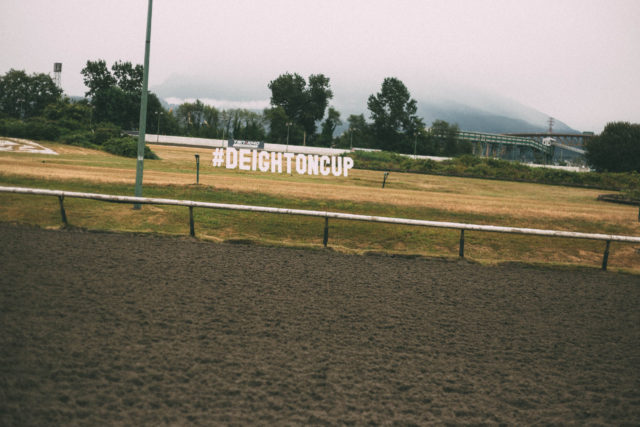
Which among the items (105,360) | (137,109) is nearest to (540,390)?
(105,360)

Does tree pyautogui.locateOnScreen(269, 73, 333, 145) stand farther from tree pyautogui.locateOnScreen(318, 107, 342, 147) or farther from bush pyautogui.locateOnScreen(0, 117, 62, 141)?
bush pyautogui.locateOnScreen(0, 117, 62, 141)

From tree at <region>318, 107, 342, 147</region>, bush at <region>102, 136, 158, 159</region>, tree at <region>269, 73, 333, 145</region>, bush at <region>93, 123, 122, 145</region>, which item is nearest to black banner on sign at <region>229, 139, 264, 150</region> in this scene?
bush at <region>93, 123, 122, 145</region>

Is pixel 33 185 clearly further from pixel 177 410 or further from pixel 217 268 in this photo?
pixel 177 410

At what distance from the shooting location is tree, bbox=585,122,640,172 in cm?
7800

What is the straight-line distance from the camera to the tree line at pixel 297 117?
81.9m

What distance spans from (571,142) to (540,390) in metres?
158

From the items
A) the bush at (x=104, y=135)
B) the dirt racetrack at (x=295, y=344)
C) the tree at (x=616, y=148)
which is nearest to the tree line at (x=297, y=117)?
the tree at (x=616, y=148)

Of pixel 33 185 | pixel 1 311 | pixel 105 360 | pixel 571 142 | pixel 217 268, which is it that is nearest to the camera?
pixel 105 360

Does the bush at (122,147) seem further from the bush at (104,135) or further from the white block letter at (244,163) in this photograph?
the white block letter at (244,163)

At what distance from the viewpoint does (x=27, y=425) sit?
10.8 ft

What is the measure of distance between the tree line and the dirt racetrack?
7851 cm

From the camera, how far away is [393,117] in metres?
116

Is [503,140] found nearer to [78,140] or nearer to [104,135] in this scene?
[104,135]

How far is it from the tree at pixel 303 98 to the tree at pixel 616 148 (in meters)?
69.2
